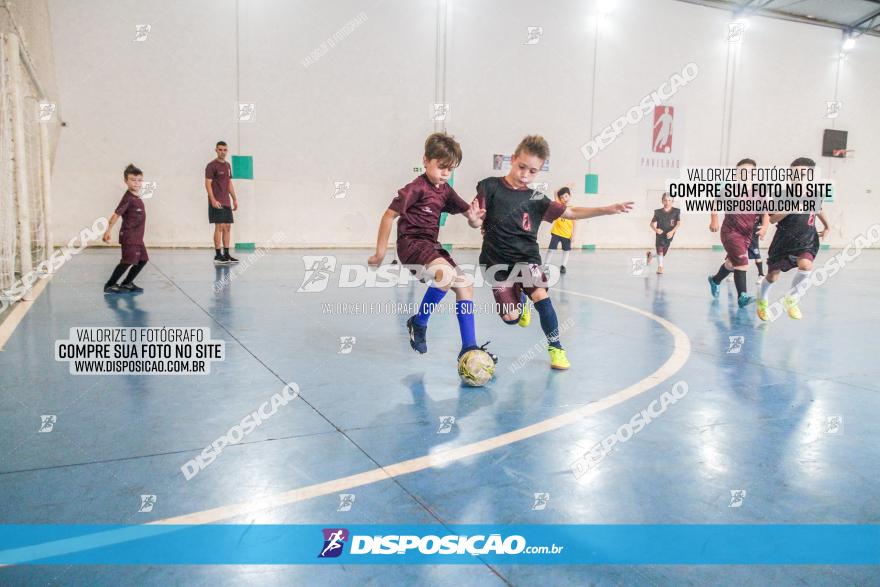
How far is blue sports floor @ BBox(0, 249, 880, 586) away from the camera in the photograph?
2285 mm

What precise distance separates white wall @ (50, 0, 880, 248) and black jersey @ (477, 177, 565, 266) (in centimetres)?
1284

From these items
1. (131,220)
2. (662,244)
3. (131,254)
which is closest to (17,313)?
(131,254)

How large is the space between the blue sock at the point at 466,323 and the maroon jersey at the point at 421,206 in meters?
0.68

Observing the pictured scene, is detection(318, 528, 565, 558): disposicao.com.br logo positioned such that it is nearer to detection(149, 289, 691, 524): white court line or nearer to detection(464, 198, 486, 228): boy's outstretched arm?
detection(149, 289, 691, 524): white court line

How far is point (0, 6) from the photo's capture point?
7.70 meters

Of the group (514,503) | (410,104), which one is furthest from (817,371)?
(410,104)

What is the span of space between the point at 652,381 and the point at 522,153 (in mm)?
1921

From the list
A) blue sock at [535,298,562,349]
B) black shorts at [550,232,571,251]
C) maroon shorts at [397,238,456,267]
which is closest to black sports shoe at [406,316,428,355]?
maroon shorts at [397,238,456,267]

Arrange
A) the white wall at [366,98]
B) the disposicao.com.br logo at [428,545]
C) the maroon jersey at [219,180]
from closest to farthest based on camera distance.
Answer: the disposicao.com.br logo at [428,545]
the maroon jersey at [219,180]
the white wall at [366,98]

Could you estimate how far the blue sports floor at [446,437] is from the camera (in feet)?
7.50

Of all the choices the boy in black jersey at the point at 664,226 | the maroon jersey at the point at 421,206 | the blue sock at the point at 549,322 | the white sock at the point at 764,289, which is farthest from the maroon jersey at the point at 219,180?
the white sock at the point at 764,289

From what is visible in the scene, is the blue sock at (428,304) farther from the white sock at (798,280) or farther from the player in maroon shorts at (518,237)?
the white sock at (798,280)

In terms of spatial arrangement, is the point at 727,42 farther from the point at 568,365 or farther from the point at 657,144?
the point at 568,365

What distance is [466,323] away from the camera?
452 centimetres
